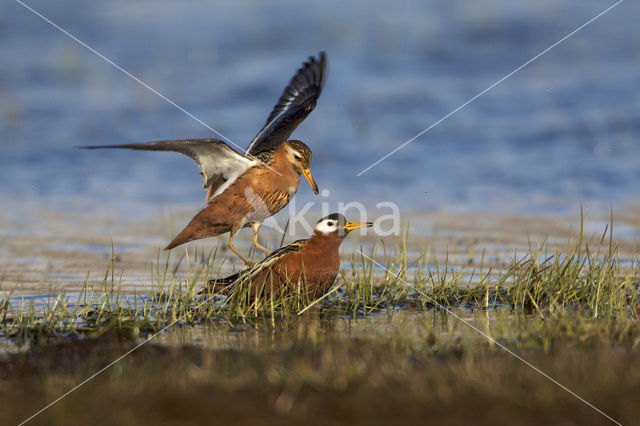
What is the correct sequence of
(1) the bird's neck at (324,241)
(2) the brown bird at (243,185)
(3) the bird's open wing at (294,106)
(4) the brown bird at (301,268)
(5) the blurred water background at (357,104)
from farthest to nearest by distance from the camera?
(5) the blurred water background at (357,104) → (3) the bird's open wing at (294,106) → (2) the brown bird at (243,185) → (1) the bird's neck at (324,241) → (4) the brown bird at (301,268)

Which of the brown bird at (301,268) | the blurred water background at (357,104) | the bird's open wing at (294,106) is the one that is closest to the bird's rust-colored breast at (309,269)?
the brown bird at (301,268)

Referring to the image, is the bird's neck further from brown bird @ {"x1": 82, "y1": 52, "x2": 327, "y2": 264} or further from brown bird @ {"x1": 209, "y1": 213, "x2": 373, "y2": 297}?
brown bird @ {"x1": 82, "y1": 52, "x2": 327, "y2": 264}

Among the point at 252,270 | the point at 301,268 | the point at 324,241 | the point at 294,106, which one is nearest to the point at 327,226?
the point at 324,241

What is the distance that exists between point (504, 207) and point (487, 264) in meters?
3.63

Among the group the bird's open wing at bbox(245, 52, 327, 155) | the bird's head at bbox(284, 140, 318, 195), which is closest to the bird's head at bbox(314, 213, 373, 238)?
the bird's head at bbox(284, 140, 318, 195)

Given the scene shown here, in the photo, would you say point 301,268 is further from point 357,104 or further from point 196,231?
point 357,104

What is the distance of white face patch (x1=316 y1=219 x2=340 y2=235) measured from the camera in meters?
8.29

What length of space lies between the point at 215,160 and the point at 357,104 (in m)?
10.2

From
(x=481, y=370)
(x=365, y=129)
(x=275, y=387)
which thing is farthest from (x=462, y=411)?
(x=365, y=129)

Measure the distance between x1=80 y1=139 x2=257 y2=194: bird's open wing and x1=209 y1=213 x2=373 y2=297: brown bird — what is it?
132 cm

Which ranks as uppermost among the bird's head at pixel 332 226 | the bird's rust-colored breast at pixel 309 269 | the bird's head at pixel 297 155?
the bird's head at pixel 297 155

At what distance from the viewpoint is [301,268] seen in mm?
8102

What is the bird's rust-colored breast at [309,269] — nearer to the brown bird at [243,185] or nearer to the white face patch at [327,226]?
the white face patch at [327,226]

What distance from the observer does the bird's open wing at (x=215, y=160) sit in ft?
27.1
